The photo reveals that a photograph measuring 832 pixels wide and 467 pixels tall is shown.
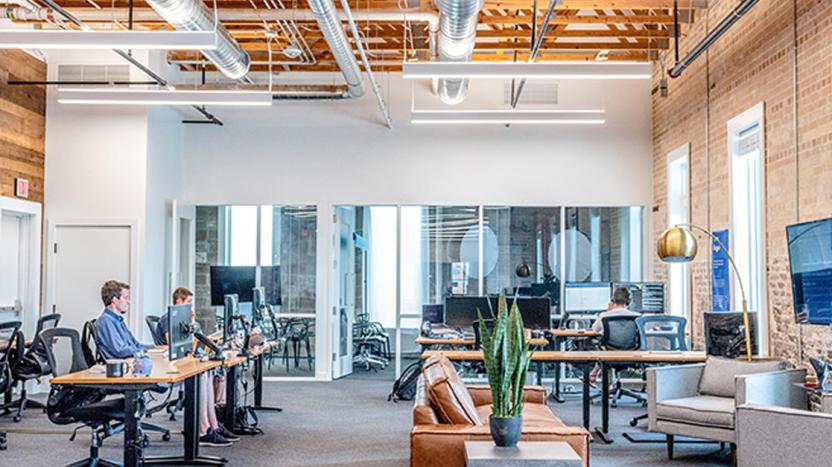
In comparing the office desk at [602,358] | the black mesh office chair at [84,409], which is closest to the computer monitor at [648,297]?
the office desk at [602,358]

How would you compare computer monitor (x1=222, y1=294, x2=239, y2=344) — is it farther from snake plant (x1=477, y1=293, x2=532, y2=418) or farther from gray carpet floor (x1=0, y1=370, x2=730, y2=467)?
snake plant (x1=477, y1=293, x2=532, y2=418)

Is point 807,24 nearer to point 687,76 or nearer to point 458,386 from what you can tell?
point 687,76

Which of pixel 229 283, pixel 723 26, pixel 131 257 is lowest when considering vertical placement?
pixel 229 283

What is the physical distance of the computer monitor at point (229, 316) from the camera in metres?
6.78

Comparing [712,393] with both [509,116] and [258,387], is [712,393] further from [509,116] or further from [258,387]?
[258,387]

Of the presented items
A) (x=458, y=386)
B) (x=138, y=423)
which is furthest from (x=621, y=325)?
(x=138, y=423)

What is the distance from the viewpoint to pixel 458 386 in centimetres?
453

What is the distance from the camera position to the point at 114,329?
5883mm

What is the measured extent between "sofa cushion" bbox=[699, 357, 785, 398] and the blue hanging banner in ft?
5.99

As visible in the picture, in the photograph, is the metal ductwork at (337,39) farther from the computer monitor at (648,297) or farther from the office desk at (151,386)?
the computer monitor at (648,297)

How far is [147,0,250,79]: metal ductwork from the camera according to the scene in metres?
6.45

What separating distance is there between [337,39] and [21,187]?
415 cm

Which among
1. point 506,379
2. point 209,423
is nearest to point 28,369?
point 209,423

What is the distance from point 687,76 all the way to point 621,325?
3.02 m
